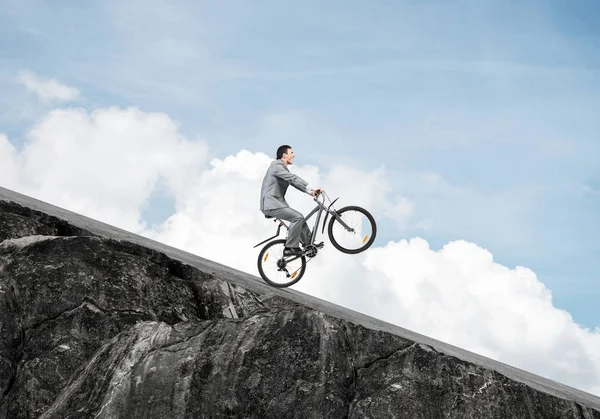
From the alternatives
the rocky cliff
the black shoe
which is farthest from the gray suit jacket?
the rocky cliff

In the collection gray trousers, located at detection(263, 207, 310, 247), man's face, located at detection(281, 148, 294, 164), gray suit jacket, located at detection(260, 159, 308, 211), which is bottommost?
gray trousers, located at detection(263, 207, 310, 247)

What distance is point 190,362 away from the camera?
8125mm

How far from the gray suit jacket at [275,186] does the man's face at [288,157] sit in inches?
4.0

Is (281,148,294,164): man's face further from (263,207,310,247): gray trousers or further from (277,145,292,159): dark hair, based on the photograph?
(263,207,310,247): gray trousers

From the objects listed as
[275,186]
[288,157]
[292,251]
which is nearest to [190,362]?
[292,251]

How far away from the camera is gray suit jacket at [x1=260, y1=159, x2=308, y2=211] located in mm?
12273

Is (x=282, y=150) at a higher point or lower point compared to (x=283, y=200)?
higher

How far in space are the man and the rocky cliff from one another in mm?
2987

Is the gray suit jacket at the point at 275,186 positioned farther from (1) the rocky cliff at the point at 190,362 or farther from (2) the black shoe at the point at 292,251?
(1) the rocky cliff at the point at 190,362

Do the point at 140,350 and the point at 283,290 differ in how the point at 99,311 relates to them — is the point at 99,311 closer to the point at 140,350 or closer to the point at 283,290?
the point at 140,350

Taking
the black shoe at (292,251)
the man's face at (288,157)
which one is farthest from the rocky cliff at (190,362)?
the man's face at (288,157)

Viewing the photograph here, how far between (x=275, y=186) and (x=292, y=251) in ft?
3.72

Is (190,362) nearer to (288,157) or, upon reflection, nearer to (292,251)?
(292,251)

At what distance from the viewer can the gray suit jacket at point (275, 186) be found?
1227 centimetres
